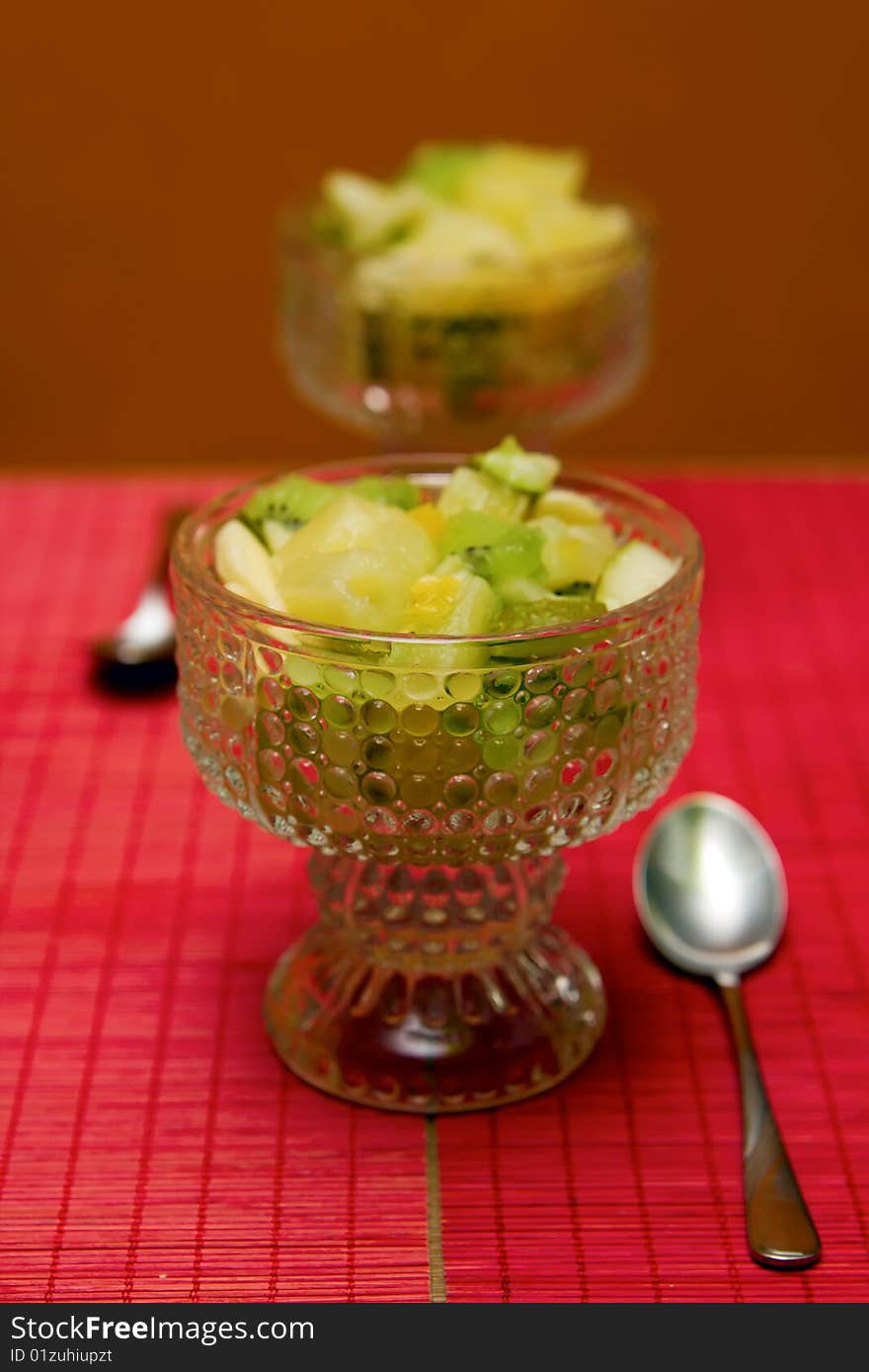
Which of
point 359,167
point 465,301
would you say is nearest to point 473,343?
point 465,301

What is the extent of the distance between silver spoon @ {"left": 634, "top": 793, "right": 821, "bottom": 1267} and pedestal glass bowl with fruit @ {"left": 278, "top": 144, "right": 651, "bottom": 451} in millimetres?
370

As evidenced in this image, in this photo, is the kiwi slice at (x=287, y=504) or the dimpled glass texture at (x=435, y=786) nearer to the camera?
the dimpled glass texture at (x=435, y=786)

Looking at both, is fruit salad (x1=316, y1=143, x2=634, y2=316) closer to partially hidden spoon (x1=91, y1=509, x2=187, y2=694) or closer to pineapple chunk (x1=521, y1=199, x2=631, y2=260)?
pineapple chunk (x1=521, y1=199, x2=631, y2=260)

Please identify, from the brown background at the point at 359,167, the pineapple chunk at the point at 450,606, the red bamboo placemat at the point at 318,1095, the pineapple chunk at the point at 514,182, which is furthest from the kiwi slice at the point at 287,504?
the brown background at the point at 359,167

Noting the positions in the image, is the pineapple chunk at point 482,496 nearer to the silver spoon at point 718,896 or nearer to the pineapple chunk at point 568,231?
the silver spoon at point 718,896

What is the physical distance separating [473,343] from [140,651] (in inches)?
11.9

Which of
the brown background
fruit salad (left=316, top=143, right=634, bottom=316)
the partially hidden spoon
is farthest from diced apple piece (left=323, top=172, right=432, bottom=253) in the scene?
the brown background

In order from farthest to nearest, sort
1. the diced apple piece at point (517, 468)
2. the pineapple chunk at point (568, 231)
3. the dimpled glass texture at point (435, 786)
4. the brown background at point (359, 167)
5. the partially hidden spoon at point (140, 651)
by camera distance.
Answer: the brown background at point (359, 167) < the pineapple chunk at point (568, 231) < the partially hidden spoon at point (140, 651) < the diced apple piece at point (517, 468) < the dimpled glass texture at point (435, 786)

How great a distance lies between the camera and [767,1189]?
2.02 feet

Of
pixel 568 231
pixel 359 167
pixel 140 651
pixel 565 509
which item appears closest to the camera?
pixel 565 509

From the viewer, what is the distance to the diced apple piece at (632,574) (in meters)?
0.64

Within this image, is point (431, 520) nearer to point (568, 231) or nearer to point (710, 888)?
point (710, 888)

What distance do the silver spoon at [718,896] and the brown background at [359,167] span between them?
1.51 m
